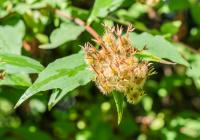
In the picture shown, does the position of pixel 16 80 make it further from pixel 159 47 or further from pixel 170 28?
pixel 170 28

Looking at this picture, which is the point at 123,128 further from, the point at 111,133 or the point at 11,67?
the point at 11,67

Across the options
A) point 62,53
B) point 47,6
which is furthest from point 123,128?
point 47,6

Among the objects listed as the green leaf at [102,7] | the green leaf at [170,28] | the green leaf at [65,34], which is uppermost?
the green leaf at [102,7]

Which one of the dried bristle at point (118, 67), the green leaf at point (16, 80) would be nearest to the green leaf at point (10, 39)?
the green leaf at point (16, 80)

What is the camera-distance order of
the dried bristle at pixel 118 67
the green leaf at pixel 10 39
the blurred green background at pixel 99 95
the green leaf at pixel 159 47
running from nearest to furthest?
the dried bristle at pixel 118 67 → the green leaf at pixel 159 47 → the green leaf at pixel 10 39 → the blurred green background at pixel 99 95

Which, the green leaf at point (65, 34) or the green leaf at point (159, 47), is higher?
the green leaf at point (159, 47)

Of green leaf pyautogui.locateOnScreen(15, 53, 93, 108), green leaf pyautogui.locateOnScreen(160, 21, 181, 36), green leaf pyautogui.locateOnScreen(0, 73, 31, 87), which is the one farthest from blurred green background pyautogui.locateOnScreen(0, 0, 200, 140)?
green leaf pyautogui.locateOnScreen(15, 53, 93, 108)

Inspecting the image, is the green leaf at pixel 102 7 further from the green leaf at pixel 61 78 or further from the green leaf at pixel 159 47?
the green leaf at pixel 61 78
